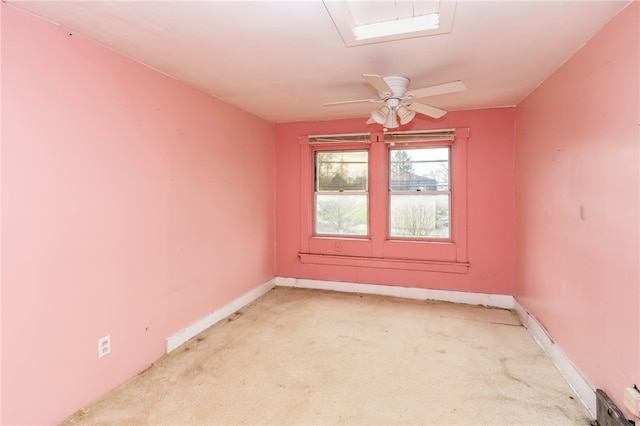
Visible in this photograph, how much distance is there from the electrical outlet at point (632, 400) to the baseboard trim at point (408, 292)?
2150mm

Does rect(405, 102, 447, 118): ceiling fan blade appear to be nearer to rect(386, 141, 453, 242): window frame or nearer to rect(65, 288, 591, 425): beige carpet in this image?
rect(386, 141, 453, 242): window frame

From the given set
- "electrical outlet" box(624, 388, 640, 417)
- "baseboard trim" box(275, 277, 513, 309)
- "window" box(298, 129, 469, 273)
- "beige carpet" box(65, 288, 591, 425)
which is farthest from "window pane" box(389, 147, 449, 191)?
"electrical outlet" box(624, 388, 640, 417)

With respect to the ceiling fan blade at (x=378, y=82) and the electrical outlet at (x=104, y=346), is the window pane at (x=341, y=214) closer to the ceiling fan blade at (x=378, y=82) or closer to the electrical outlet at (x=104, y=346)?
the ceiling fan blade at (x=378, y=82)

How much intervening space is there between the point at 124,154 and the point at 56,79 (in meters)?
0.57

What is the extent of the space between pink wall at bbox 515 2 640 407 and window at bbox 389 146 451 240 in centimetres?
114

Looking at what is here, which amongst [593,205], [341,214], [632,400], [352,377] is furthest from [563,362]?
[341,214]

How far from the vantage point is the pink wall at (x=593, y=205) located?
1692mm

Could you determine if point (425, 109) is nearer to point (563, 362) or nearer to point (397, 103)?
point (397, 103)

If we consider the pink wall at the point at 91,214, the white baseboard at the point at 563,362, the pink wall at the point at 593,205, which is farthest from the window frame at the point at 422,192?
the pink wall at the point at 91,214

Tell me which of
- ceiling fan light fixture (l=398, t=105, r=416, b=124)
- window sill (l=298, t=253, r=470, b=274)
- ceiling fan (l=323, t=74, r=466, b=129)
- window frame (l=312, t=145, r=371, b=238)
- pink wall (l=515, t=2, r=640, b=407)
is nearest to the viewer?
pink wall (l=515, t=2, r=640, b=407)

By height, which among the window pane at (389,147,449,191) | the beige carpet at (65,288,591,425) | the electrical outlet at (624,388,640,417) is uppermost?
the window pane at (389,147,449,191)

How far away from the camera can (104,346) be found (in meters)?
2.18

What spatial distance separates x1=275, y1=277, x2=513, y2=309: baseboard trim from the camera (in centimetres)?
382

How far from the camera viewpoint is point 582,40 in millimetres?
2076
